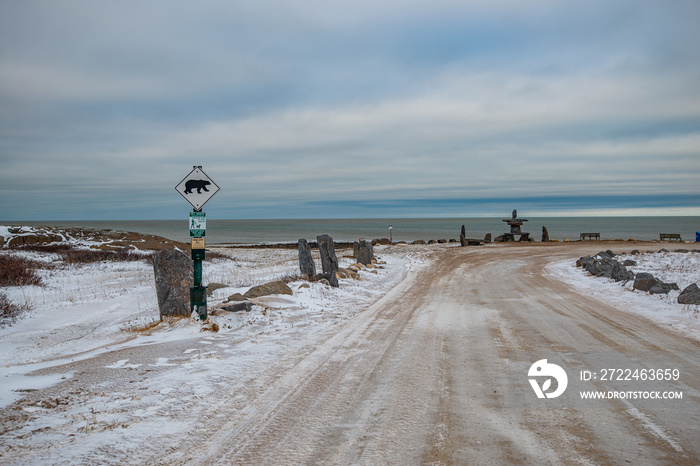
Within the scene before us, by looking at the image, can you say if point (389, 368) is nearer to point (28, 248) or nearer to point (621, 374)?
point (621, 374)

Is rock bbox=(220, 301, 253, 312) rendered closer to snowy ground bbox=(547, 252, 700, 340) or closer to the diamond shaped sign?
the diamond shaped sign

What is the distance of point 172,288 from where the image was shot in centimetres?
888

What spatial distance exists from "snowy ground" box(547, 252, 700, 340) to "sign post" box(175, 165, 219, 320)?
29.4 ft

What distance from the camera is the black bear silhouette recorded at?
27.1 ft

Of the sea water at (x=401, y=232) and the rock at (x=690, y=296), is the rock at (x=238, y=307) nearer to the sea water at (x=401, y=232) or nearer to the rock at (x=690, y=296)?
the rock at (x=690, y=296)

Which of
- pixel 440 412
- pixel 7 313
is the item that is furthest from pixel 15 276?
pixel 440 412

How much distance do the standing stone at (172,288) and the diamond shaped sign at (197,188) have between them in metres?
1.62

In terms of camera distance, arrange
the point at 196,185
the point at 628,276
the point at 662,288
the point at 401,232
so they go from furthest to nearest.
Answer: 1. the point at 401,232
2. the point at 628,276
3. the point at 662,288
4. the point at 196,185

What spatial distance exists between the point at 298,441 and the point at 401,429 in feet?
3.13

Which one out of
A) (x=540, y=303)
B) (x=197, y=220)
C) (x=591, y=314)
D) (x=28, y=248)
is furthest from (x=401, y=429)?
(x=28, y=248)

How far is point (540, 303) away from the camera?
422 inches

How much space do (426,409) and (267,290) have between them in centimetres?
721

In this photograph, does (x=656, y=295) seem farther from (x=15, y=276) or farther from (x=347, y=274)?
(x=15, y=276)

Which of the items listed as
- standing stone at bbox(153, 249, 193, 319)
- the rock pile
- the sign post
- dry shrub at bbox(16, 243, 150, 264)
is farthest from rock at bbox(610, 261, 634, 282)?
dry shrub at bbox(16, 243, 150, 264)
